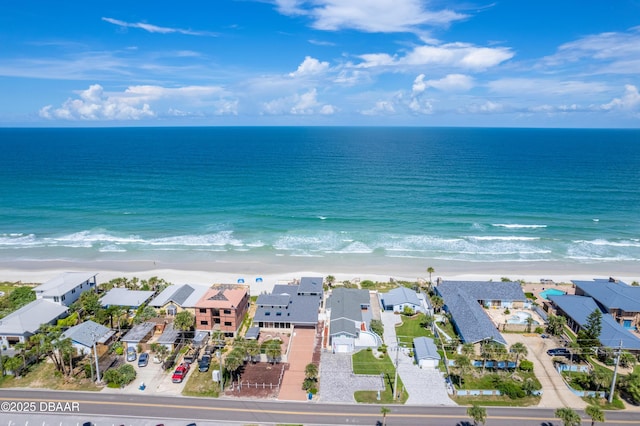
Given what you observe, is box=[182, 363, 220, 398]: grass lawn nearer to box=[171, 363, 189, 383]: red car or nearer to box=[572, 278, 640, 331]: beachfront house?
box=[171, 363, 189, 383]: red car

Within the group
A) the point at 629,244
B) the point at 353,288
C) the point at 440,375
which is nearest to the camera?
the point at 440,375

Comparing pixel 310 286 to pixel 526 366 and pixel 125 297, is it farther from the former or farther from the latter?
pixel 526 366

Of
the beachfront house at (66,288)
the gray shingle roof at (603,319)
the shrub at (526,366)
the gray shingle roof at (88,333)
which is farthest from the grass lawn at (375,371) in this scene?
the beachfront house at (66,288)

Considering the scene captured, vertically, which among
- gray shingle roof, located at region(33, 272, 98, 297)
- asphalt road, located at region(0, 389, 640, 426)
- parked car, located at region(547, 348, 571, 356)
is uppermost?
gray shingle roof, located at region(33, 272, 98, 297)

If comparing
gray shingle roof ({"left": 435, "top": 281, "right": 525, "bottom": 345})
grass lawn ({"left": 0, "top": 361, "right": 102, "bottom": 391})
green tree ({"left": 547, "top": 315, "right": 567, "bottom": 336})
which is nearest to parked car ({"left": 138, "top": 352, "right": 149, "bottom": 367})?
grass lawn ({"left": 0, "top": 361, "right": 102, "bottom": 391})

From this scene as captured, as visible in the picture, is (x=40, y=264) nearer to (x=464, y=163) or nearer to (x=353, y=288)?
(x=353, y=288)

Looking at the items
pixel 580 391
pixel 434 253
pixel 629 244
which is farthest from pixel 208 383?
pixel 629 244
